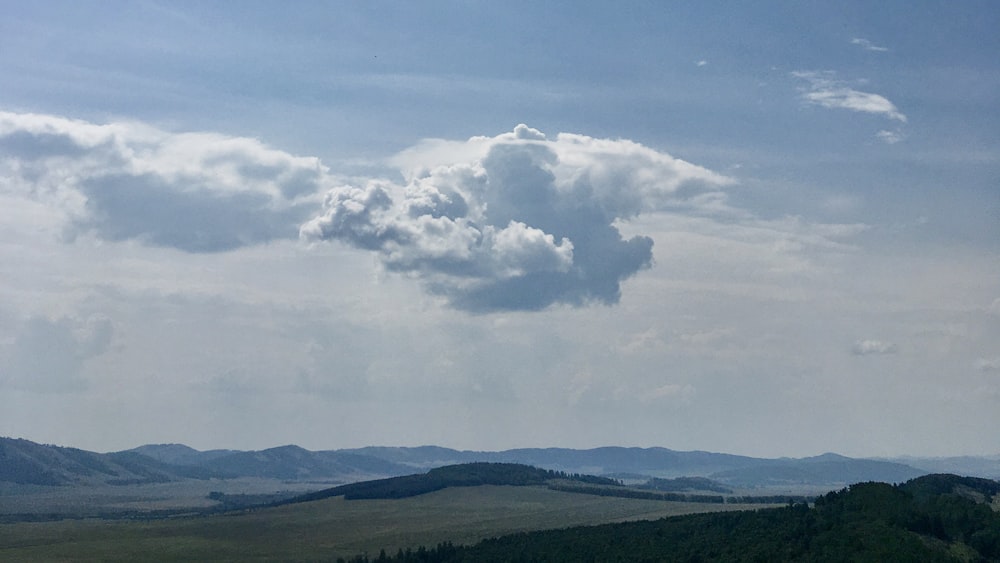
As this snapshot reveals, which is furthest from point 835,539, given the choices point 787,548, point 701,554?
point 701,554

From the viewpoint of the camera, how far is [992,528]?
620 ft

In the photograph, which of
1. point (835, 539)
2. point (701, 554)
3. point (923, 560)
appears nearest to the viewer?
point (923, 560)

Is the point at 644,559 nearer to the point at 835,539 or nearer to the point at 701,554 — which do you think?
the point at 701,554

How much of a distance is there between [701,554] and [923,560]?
40776 mm

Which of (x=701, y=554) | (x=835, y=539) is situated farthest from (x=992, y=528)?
(x=701, y=554)

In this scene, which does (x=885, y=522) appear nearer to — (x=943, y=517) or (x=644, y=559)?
(x=943, y=517)

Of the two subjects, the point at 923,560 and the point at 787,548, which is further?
the point at 787,548

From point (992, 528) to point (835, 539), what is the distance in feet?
105

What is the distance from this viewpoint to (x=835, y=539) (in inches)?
7032

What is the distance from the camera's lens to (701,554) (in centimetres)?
19262

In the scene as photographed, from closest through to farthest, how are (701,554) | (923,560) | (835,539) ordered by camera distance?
(923,560) < (835,539) < (701,554)

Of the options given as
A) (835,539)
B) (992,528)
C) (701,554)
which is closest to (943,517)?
(992,528)

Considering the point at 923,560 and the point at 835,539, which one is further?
the point at 835,539

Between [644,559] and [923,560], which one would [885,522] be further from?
[644,559]
